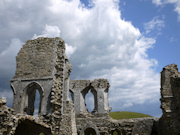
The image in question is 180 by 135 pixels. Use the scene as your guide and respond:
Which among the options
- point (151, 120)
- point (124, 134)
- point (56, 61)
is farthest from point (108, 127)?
point (56, 61)

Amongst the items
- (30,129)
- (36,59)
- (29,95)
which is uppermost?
(36,59)

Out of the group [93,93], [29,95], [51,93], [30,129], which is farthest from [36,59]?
[93,93]

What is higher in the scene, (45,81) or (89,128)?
(45,81)

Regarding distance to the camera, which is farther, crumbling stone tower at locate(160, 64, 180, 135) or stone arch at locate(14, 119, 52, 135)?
crumbling stone tower at locate(160, 64, 180, 135)

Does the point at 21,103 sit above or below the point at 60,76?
below

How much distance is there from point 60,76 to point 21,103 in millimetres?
2816

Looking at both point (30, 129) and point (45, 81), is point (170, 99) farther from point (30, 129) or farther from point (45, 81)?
point (30, 129)

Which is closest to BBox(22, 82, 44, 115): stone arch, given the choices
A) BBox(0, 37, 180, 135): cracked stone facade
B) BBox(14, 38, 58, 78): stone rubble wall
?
BBox(0, 37, 180, 135): cracked stone facade

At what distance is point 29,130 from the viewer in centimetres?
934

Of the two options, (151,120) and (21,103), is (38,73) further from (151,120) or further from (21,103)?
(151,120)

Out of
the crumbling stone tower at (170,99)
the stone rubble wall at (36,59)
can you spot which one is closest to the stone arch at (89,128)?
the crumbling stone tower at (170,99)

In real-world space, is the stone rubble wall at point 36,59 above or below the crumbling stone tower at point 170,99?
above

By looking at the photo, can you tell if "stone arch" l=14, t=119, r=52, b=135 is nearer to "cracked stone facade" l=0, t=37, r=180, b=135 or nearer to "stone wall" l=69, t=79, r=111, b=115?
"cracked stone facade" l=0, t=37, r=180, b=135

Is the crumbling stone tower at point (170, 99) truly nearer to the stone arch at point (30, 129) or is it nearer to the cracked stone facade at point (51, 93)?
the cracked stone facade at point (51, 93)
